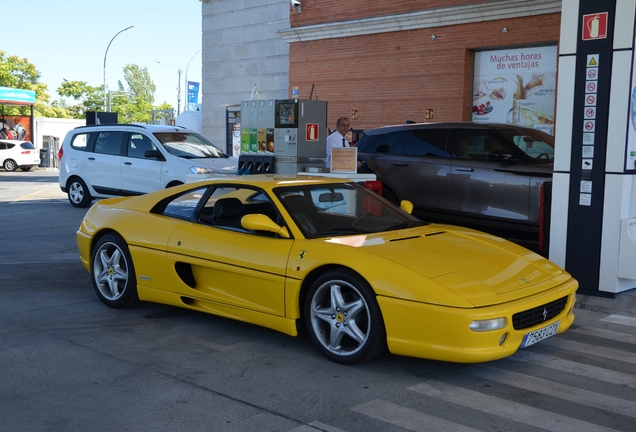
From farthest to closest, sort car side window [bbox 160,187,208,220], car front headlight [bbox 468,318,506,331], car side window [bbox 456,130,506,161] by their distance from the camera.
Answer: car side window [bbox 456,130,506,161] < car side window [bbox 160,187,208,220] < car front headlight [bbox 468,318,506,331]

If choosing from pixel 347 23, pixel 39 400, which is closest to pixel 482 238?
pixel 39 400

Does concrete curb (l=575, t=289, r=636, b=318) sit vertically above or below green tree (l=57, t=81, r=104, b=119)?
below

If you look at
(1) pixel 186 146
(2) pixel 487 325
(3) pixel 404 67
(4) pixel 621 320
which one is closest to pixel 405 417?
(2) pixel 487 325

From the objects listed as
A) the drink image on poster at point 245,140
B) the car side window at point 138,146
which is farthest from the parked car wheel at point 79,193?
the drink image on poster at point 245,140

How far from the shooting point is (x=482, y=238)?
6.02m

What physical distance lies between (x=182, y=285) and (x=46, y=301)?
71.1 inches

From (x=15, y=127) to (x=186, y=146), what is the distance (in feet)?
107

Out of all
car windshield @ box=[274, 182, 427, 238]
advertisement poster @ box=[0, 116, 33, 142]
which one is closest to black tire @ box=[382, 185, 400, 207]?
car windshield @ box=[274, 182, 427, 238]

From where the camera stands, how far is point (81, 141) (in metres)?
16.0

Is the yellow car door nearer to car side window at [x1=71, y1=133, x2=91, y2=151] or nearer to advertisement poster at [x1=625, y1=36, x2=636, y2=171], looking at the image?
advertisement poster at [x1=625, y1=36, x2=636, y2=171]

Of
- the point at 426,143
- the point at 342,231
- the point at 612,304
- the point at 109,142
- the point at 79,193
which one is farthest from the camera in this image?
the point at 79,193

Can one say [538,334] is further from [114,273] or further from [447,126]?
[447,126]

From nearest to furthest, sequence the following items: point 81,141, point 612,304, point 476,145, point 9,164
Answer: point 612,304, point 476,145, point 81,141, point 9,164

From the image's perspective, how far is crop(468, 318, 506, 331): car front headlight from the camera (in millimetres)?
4508
